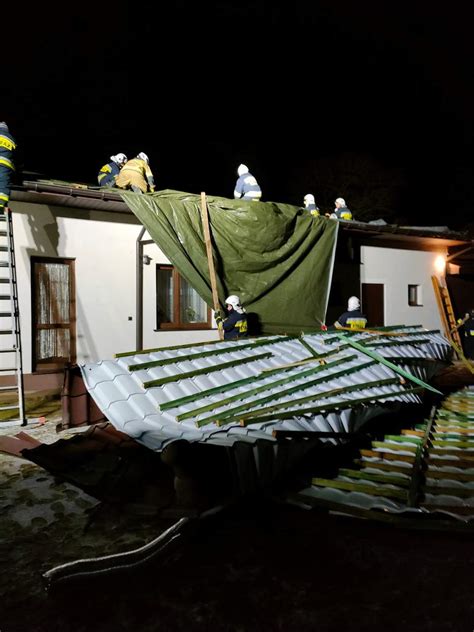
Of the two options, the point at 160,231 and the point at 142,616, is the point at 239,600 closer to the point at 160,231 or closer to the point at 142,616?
the point at 142,616

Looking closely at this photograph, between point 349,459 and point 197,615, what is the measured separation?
92.4 inches

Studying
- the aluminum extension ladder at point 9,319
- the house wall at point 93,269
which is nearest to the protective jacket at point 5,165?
the aluminum extension ladder at point 9,319

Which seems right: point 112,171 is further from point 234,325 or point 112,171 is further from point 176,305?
point 234,325

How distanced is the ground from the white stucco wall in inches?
367

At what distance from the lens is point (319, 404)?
4707 mm

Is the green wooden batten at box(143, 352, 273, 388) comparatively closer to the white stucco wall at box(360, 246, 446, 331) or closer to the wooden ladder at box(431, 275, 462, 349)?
the white stucco wall at box(360, 246, 446, 331)

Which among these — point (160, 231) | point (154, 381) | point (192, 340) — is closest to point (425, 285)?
point (192, 340)

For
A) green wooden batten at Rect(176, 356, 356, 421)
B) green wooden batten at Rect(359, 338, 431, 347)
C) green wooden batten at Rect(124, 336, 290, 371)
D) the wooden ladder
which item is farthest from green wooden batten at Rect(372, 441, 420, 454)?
the wooden ladder

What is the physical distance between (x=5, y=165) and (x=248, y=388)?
4811 millimetres

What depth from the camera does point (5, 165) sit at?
6.46 m

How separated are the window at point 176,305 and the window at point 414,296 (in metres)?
6.94

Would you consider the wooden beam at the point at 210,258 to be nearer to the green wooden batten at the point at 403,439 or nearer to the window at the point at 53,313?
the window at the point at 53,313

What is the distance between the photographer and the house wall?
294 inches

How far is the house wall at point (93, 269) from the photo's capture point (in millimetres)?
7473
